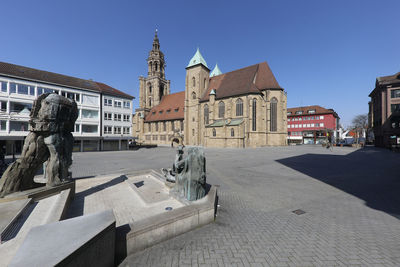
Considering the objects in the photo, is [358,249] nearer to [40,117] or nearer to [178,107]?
[40,117]

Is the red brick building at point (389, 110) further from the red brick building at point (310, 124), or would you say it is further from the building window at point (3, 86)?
the building window at point (3, 86)

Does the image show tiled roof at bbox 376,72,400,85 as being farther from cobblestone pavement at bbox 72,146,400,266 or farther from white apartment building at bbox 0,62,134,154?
white apartment building at bbox 0,62,134,154

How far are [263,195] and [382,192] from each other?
4.90 meters

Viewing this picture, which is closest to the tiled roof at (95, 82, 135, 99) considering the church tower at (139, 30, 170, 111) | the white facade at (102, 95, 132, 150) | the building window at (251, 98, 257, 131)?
the white facade at (102, 95, 132, 150)

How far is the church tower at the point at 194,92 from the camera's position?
41375 millimetres

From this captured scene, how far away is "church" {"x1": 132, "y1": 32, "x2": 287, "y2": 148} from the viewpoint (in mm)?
34312

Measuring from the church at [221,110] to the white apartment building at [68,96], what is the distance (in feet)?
51.5

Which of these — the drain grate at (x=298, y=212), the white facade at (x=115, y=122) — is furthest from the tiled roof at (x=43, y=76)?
the drain grate at (x=298, y=212)

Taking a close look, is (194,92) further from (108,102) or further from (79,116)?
(79,116)

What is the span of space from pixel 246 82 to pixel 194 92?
536 inches

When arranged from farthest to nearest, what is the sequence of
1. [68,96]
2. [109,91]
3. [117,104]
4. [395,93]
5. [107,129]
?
[395,93]
[117,104]
[109,91]
[107,129]
[68,96]

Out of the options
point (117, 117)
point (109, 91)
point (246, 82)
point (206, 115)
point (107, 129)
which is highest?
point (246, 82)

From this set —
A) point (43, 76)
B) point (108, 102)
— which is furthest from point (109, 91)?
point (43, 76)

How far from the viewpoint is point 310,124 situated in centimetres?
5478
